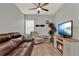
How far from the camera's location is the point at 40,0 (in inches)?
42.1

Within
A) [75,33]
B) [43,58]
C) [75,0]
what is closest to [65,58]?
[43,58]

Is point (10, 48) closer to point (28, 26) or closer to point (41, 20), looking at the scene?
point (41, 20)

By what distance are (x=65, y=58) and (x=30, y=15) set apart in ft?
25.2

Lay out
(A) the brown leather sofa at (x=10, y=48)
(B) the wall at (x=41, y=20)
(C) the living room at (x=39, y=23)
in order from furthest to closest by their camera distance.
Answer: (B) the wall at (x=41, y=20) → (C) the living room at (x=39, y=23) → (A) the brown leather sofa at (x=10, y=48)

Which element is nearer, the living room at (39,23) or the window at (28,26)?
the living room at (39,23)

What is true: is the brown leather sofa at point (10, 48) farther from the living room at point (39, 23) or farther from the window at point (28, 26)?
the window at point (28, 26)

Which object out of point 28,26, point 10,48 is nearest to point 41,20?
point 28,26

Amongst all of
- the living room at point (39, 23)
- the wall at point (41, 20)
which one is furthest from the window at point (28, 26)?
the wall at point (41, 20)

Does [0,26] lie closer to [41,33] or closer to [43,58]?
[43,58]

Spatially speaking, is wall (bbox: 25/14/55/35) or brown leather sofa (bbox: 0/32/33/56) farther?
wall (bbox: 25/14/55/35)

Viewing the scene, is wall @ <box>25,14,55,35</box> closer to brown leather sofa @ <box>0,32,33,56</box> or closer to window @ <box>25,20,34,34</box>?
window @ <box>25,20,34,34</box>

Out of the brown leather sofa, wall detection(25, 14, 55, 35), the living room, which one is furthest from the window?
the brown leather sofa

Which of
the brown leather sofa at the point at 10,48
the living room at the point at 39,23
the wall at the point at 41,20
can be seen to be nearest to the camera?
the brown leather sofa at the point at 10,48

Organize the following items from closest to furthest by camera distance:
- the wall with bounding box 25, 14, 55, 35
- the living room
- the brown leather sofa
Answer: the brown leather sofa
the living room
the wall with bounding box 25, 14, 55, 35
